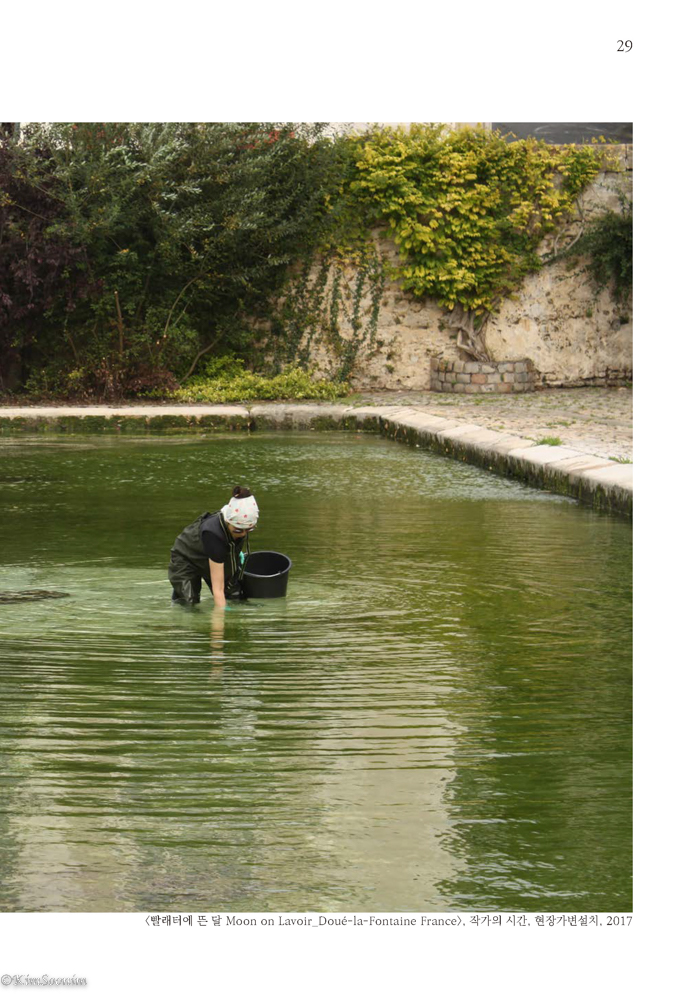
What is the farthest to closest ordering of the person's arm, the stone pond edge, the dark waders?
1. the stone pond edge
2. the dark waders
3. the person's arm

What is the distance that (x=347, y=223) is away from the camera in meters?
15.7

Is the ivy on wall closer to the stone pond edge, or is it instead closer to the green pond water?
the stone pond edge

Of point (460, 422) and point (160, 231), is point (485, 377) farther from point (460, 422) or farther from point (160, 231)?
point (460, 422)

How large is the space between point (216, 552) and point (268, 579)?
0.33 metres

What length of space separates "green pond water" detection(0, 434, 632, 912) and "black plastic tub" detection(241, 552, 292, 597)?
56 millimetres

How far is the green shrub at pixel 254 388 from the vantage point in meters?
14.3

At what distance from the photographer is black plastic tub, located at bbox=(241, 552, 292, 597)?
5.25 meters

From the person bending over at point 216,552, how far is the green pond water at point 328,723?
118 mm

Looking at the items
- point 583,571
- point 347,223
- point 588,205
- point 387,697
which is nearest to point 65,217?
point 347,223

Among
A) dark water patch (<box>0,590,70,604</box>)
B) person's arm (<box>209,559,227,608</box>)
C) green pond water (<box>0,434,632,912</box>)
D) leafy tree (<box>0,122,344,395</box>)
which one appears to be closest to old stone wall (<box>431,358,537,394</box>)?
leafy tree (<box>0,122,344,395</box>)

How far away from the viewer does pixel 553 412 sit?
12695mm

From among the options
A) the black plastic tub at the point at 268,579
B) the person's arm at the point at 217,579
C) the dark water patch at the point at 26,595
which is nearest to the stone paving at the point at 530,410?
the black plastic tub at the point at 268,579

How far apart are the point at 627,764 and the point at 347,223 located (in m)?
13.0
